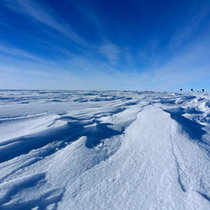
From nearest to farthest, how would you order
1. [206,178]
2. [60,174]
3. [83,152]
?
[206,178]
[60,174]
[83,152]

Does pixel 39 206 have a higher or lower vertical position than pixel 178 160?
lower

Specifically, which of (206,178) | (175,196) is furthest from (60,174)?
(206,178)

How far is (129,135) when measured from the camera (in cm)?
232

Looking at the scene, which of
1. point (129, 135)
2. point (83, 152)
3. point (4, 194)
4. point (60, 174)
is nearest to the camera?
point (4, 194)

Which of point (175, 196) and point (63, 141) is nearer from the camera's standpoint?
point (175, 196)

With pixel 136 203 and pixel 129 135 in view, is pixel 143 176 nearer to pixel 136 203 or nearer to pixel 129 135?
pixel 136 203

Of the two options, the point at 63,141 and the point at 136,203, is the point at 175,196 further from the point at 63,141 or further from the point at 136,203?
the point at 63,141

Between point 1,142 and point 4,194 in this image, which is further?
point 1,142

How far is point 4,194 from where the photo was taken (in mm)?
1090

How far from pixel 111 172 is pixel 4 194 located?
1002 mm

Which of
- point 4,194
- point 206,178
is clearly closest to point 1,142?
point 4,194

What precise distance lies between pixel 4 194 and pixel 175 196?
58.9 inches

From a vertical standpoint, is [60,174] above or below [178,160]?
below

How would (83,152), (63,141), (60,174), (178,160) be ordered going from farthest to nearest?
(63,141), (83,152), (178,160), (60,174)
